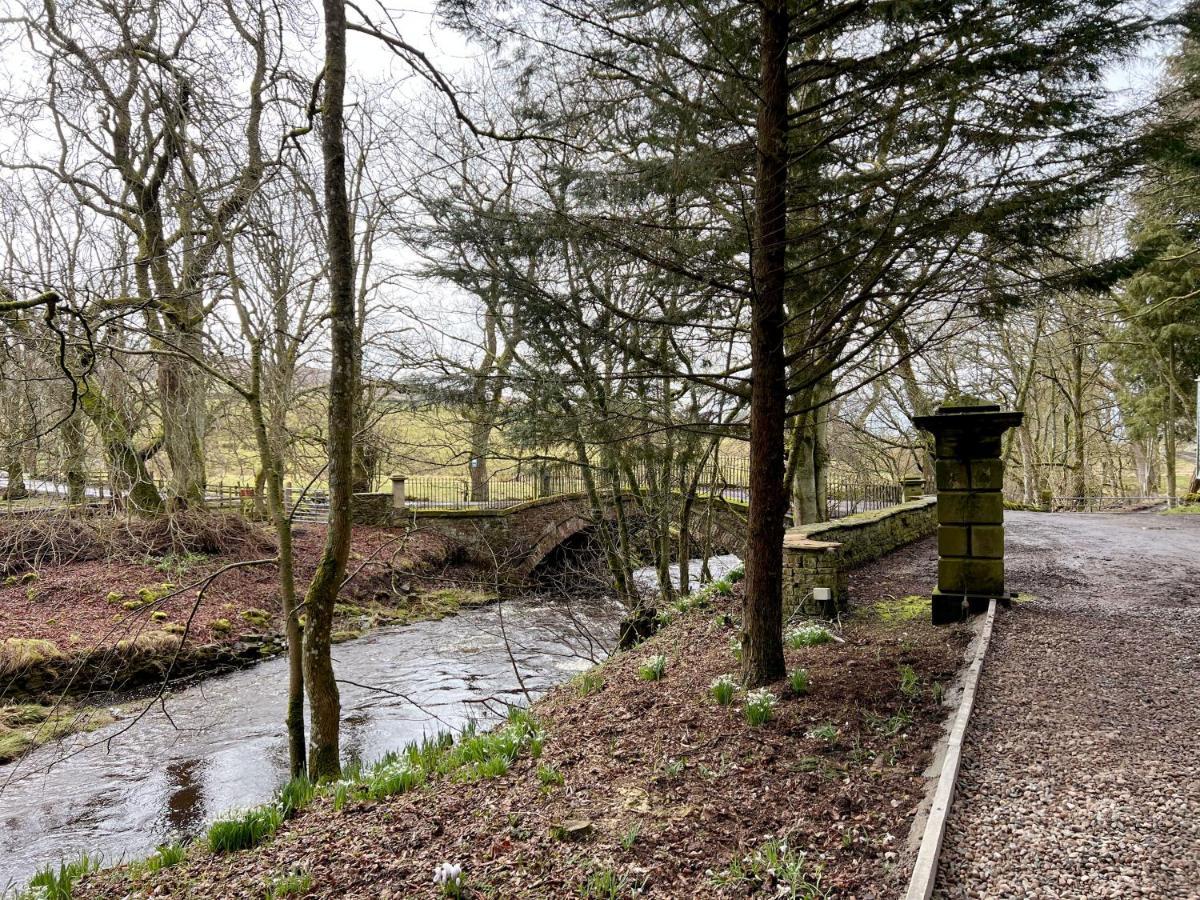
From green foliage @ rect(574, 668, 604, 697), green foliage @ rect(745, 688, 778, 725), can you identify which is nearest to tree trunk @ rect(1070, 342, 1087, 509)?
green foliage @ rect(574, 668, 604, 697)

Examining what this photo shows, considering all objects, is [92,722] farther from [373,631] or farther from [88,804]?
[373,631]

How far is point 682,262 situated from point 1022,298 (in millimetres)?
2302

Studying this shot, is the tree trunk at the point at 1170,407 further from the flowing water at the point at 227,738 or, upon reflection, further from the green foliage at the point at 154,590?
the green foliage at the point at 154,590

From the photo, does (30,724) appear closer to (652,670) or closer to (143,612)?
(143,612)

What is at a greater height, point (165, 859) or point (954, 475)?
point (954, 475)

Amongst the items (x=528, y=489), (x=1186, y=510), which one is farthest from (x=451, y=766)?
(x=528, y=489)

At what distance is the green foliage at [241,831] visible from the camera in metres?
4.38

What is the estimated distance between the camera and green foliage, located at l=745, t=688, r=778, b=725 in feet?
13.9

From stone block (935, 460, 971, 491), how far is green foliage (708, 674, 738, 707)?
2935mm

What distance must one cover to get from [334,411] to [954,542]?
18.4 feet

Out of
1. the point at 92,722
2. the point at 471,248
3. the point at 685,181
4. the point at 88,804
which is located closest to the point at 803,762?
the point at 685,181

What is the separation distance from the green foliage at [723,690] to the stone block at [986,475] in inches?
120

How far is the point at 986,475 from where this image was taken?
613 cm

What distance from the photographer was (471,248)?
6863 mm
